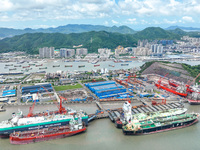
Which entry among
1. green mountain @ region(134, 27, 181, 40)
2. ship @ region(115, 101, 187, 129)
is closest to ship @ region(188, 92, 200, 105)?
ship @ region(115, 101, 187, 129)

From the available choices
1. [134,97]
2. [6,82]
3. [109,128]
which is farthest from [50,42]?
[109,128]

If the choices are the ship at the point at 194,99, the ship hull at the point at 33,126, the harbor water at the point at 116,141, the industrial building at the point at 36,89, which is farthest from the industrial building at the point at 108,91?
the ship at the point at 194,99

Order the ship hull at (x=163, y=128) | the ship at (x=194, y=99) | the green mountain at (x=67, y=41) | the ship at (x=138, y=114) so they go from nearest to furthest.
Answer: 1. the ship hull at (x=163, y=128)
2. the ship at (x=138, y=114)
3. the ship at (x=194, y=99)
4. the green mountain at (x=67, y=41)

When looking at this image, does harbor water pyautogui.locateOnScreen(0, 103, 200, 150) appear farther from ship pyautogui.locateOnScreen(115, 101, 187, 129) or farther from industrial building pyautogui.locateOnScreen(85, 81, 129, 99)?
industrial building pyautogui.locateOnScreen(85, 81, 129, 99)

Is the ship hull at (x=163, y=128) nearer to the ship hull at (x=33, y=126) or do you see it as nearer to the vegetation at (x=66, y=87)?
the ship hull at (x=33, y=126)

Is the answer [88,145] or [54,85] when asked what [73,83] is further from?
[88,145]

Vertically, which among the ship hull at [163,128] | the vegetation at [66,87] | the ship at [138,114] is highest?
the vegetation at [66,87]
